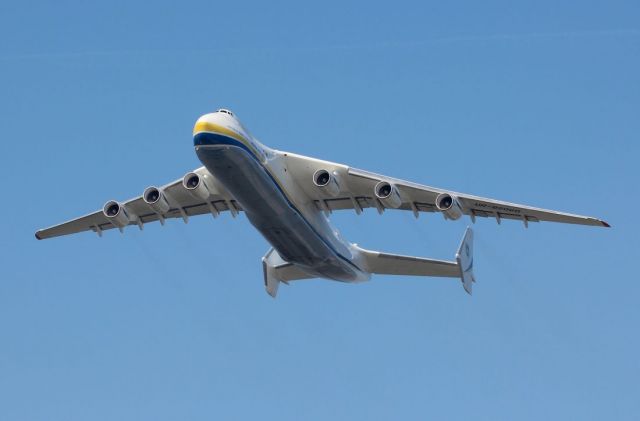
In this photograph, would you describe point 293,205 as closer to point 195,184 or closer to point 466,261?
point 195,184

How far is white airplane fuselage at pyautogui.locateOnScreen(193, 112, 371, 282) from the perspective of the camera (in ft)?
101

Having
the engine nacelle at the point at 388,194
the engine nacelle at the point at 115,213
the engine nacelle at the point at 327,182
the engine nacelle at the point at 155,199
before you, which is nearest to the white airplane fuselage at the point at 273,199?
the engine nacelle at the point at 327,182

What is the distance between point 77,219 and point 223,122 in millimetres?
8165

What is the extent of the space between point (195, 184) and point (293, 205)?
2.76m

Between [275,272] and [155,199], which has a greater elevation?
[155,199]

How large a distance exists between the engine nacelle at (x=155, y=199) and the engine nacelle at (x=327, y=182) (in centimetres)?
422

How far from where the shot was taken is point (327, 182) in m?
33.3

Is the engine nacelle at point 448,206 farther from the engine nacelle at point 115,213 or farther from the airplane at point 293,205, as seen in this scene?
the engine nacelle at point 115,213

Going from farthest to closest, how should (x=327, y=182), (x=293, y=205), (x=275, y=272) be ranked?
(x=275, y=272) < (x=327, y=182) < (x=293, y=205)

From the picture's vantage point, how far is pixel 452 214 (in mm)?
32750

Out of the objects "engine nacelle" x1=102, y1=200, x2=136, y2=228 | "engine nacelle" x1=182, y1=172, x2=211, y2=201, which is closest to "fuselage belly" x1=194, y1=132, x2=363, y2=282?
"engine nacelle" x1=182, y1=172, x2=211, y2=201

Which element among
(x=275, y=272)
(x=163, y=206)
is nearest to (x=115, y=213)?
(x=163, y=206)

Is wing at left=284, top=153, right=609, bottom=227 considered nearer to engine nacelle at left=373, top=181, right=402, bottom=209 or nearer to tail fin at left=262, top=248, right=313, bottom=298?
engine nacelle at left=373, top=181, right=402, bottom=209

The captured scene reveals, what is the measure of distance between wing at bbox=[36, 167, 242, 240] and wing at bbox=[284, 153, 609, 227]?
2359mm
